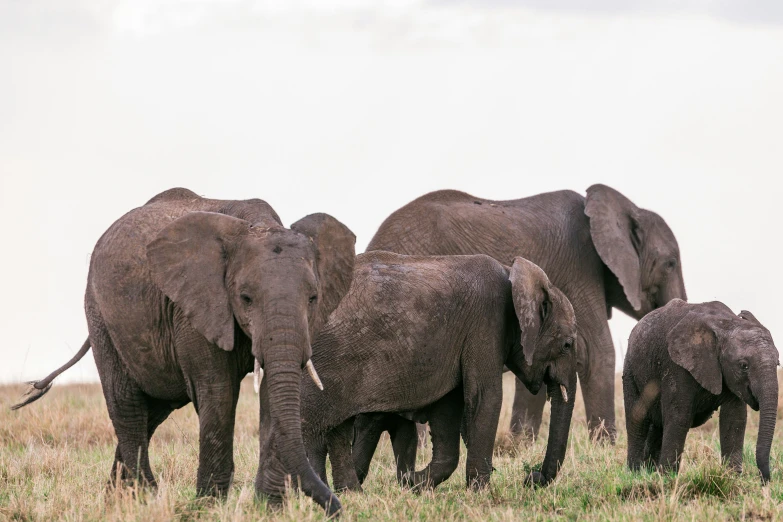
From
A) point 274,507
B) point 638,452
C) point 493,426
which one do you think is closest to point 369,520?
point 274,507

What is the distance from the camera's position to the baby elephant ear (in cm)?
1029

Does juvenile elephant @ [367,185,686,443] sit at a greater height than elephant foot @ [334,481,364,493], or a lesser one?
greater

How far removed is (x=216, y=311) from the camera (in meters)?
7.96

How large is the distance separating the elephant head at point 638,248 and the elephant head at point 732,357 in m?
4.54

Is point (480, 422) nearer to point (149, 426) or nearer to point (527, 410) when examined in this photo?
point (149, 426)

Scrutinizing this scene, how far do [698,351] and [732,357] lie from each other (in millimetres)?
274

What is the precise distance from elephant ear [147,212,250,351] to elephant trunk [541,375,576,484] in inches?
128

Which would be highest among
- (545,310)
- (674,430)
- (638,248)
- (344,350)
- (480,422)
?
(638,248)

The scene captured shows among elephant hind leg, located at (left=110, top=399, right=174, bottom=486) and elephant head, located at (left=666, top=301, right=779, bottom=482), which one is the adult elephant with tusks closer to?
elephant hind leg, located at (left=110, top=399, right=174, bottom=486)

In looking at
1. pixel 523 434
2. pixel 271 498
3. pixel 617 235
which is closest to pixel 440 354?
pixel 271 498

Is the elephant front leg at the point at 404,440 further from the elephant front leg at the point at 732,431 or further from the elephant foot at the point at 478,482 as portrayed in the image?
the elephant front leg at the point at 732,431

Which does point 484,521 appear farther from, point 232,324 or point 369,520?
point 232,324

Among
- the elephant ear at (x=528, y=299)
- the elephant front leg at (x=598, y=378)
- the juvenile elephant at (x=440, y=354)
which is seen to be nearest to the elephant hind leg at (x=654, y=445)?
the juvenile elephant at (x=440, y=354)

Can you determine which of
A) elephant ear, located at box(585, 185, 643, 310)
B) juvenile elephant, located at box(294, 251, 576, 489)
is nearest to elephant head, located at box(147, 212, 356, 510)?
juvenile elephant, located at box(294, 251, 576, 489)
